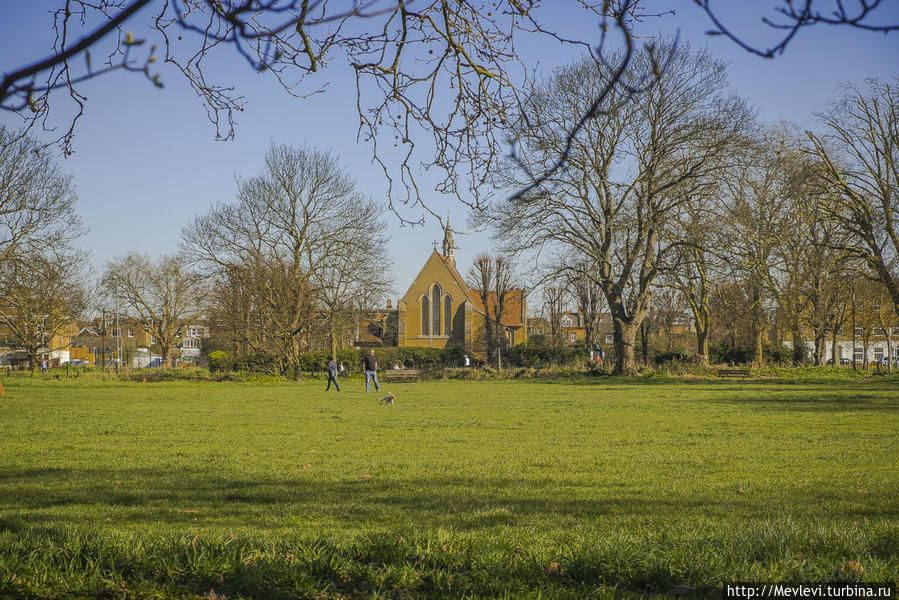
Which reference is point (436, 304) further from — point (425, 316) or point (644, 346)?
point (644, 346)

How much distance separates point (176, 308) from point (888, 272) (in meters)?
56.1

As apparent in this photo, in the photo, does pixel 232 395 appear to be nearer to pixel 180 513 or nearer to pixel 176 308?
pixel 180 513

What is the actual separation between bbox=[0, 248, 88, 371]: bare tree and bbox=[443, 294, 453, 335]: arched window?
37.6 meters

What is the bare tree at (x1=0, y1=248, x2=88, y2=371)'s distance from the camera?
32.3 m

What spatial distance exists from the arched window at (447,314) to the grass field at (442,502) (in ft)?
202

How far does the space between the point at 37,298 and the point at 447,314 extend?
143ft

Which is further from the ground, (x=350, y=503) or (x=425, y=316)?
(x=425, y=316)

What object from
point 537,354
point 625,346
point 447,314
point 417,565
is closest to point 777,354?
point 625,346

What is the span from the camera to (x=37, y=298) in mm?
44344

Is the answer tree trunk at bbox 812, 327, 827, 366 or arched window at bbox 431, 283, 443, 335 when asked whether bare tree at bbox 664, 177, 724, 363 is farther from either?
arched window at bbox 431, 283, 443, 335

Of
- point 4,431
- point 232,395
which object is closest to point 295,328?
point 232,395

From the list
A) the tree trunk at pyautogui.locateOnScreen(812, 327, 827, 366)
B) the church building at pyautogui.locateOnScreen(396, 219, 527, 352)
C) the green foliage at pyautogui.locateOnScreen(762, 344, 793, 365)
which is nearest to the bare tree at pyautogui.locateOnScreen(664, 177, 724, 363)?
the green foliage at pyautogui.locateOnScreen(762, 344, 793, 365)

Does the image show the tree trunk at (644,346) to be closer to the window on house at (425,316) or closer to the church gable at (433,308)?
the church gable at (433,308)

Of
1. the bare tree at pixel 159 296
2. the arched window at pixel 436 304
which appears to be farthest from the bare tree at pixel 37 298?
the arched window at pixel 436 304
